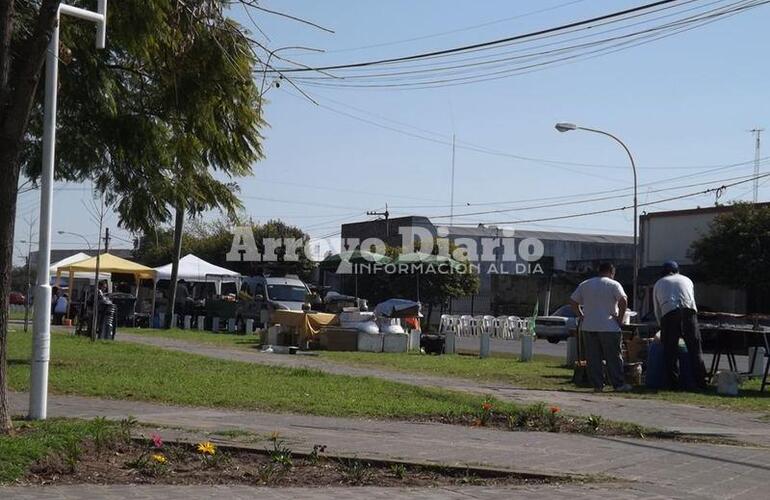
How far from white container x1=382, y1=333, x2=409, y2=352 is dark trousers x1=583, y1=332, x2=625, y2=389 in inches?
396

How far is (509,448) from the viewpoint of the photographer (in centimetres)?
895

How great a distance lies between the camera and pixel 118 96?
51.7 feet

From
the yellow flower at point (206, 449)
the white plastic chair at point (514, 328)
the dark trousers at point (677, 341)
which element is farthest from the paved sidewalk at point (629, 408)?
the white plastic chair at point (514, 328)

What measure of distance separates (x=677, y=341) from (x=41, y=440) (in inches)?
356

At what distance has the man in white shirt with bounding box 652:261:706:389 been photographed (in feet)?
44.7

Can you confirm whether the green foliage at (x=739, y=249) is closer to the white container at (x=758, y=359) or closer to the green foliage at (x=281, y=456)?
the white container at (x=758, y=359)

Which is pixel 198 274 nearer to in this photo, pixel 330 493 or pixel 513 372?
pixel 513 372

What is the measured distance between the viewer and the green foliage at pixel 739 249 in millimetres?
42688

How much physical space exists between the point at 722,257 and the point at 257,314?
21.0 meters

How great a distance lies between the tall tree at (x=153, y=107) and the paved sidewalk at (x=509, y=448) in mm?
3934

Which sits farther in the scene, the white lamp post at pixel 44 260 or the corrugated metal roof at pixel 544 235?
the corrugated metal roof at pixel 544 235

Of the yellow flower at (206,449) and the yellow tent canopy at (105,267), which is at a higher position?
the yellow tent canopy at (105,267)

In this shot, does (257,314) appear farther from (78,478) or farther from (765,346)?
(78,478)

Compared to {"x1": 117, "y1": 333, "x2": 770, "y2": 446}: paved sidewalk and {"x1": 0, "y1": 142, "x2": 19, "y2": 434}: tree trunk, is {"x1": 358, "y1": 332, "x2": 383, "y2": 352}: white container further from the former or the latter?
{"x1": 0, "y1": 142, "x2": 19, "y2": 434}: tree trunk
